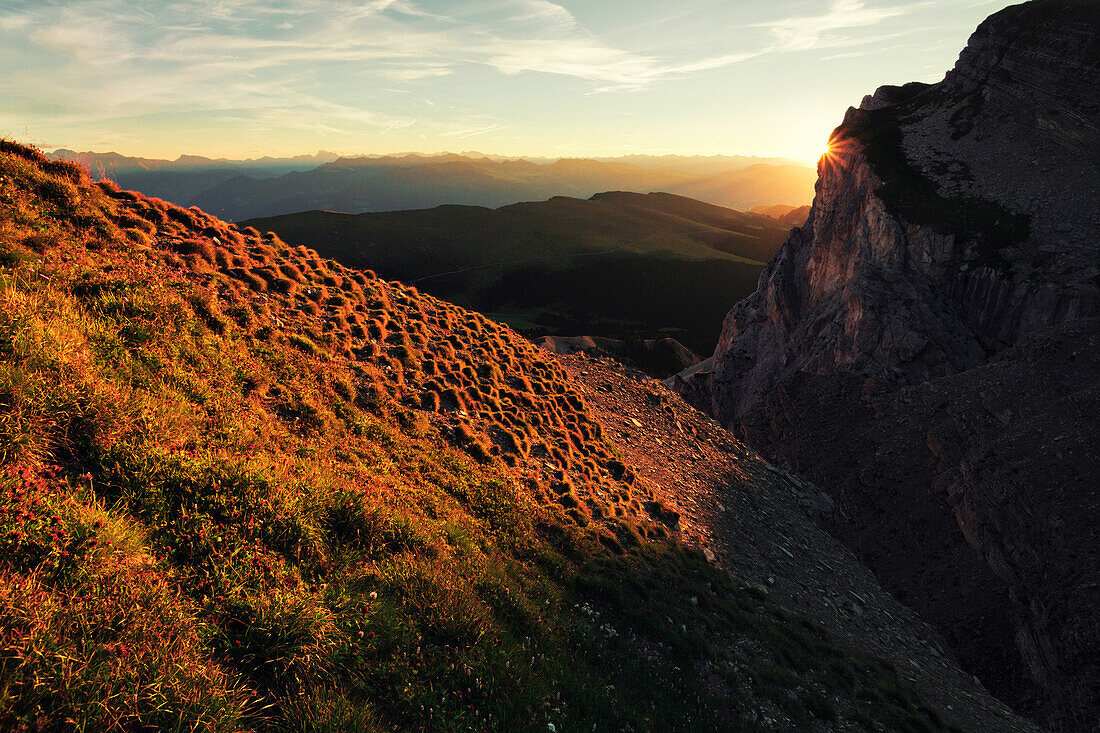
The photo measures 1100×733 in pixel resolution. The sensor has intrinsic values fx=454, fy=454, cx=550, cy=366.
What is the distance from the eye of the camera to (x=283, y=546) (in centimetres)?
712

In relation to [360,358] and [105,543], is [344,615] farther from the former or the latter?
[360,358]

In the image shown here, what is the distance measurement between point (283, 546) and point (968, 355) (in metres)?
56.9

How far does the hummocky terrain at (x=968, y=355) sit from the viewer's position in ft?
82.0

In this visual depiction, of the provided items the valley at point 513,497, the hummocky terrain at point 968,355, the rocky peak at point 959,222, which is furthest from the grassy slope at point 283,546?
the rocky peak at point 959,222

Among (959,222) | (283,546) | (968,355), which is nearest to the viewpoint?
(283,546)

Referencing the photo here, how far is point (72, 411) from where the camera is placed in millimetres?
6977

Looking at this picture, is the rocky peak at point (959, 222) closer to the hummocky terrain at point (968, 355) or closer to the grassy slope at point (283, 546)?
the hummocky terrain at point (968, 355)

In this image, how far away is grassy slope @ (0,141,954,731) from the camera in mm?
4867

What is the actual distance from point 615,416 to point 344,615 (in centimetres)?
2798

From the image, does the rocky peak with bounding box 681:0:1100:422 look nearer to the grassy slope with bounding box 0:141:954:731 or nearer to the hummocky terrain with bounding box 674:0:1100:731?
the hummocky terrain with bounding box 674:0:1100:731

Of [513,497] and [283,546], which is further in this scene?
[513,497]

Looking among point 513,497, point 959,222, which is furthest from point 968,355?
point 513,497

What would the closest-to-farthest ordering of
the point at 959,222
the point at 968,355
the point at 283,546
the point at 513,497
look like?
the point at 283,546 < the point at 513,497 < the point at 968,355 < the point at 959,222

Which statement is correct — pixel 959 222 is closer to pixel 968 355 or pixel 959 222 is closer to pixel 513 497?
pixel 968 355
